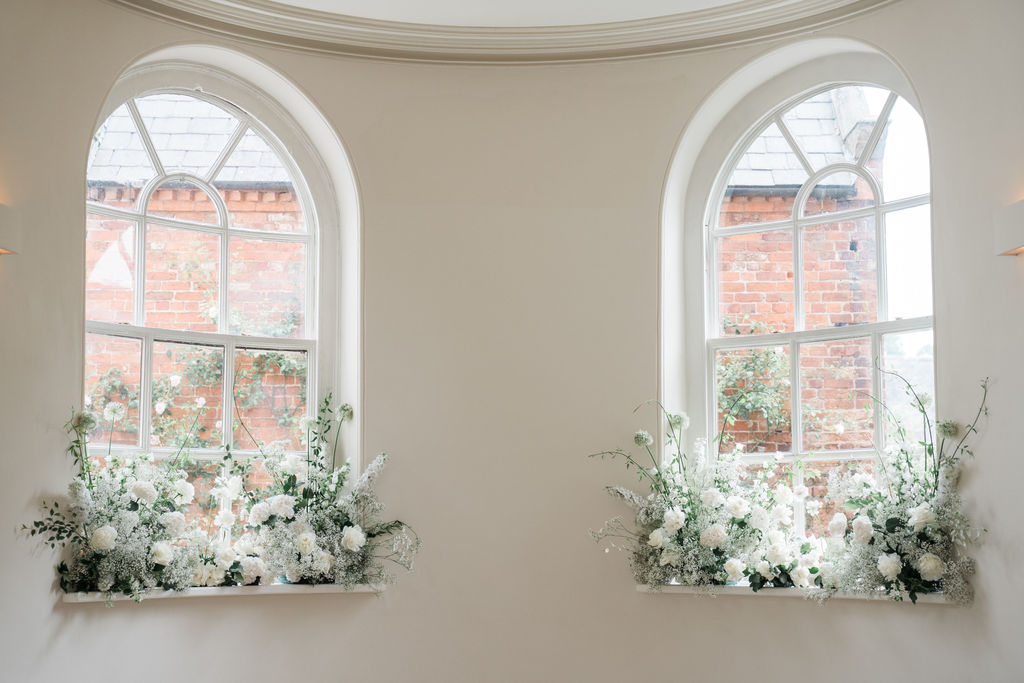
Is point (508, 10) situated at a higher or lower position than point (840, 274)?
higher

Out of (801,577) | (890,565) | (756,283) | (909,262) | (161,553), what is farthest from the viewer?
(756,283)

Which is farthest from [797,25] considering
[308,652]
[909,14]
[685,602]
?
[308,652]

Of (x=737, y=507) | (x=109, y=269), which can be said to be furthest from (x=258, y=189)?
(x=737, y=507)

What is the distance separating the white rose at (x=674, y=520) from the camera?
3984mm

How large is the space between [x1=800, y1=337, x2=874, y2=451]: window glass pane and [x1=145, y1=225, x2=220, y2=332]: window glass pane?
102 inches

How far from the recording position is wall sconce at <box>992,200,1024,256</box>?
3369 millimetres

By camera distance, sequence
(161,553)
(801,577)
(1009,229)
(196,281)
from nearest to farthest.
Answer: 1. (1009,229)
2. (161,553)
3. (801,577)
4. (196,281)

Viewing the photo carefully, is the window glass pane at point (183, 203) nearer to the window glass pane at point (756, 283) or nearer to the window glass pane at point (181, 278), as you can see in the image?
the window glass pane at point (181, 278)

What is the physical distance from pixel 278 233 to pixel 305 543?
1442 mm

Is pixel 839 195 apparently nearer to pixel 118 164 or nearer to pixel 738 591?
pixel 738 591

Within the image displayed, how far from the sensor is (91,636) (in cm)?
371

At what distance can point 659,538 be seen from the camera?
400 cm

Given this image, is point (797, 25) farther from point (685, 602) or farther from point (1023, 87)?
point (685, 602)

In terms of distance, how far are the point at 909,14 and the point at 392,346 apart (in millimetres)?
2492
